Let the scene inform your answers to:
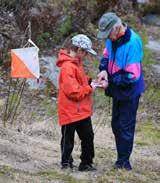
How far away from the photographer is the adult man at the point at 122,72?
6.02m

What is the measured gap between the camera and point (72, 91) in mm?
5883

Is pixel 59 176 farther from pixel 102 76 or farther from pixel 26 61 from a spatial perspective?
pixel 26 61

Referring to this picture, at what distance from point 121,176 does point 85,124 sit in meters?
0.65

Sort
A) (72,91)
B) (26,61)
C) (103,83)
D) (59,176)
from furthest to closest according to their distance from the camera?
(26,61)
(103,83)
(59,176)
(72,91)

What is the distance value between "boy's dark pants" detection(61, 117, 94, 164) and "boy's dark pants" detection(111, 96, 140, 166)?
1.10 ft

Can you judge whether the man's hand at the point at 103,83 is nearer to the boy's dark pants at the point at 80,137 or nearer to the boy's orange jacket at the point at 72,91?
the boy's orange jacket at the point at 72,91

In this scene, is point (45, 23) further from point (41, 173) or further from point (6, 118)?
point (41, 173)

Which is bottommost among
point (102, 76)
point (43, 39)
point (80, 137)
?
point (80, 137)

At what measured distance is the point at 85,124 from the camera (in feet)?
20.0

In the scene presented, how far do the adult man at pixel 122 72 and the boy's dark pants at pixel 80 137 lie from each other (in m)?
0.36

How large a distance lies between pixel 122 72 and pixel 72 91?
0.56 meters

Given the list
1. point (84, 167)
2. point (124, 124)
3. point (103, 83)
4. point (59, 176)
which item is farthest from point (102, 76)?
point (59, 176)

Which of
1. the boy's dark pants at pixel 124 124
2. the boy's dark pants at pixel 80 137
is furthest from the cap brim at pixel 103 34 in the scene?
the boy's dark pants at pixel 80 137

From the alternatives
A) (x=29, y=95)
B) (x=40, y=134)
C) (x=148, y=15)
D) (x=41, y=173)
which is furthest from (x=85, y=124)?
(x=148, y=15)
